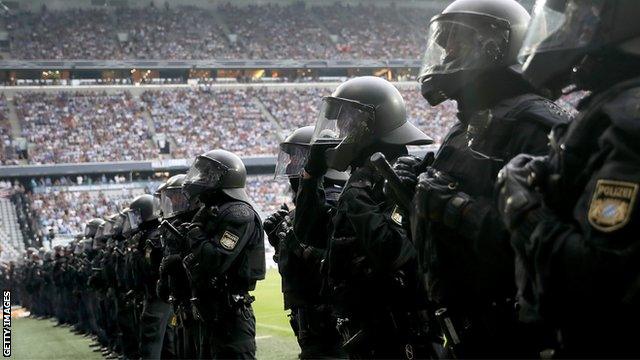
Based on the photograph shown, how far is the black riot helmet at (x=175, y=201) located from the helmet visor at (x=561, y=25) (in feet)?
18.7

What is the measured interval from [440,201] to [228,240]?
3.72 metres

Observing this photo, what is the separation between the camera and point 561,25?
9.55ft

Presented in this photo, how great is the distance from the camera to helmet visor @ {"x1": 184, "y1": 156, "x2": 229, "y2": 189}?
757 centimetres

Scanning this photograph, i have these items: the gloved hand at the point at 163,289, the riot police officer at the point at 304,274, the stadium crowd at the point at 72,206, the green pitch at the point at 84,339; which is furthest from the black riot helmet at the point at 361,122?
the stadium crowd at the point at 72,206

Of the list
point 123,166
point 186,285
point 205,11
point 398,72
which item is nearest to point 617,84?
point 186,285

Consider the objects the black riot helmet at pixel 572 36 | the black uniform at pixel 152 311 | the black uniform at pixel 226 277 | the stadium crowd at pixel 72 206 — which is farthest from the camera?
the stadium crowd at pixel 72 206

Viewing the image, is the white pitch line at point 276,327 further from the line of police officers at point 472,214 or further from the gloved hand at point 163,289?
the line of police officers at point 472,214

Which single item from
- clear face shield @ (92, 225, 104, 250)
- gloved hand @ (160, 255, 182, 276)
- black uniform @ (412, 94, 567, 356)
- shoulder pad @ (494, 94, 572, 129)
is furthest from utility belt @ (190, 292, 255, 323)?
A: clear face shield @ (92, 225, 104, 250)

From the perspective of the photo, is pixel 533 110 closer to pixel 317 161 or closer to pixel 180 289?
pixel 317 161

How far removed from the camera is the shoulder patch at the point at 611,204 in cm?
236

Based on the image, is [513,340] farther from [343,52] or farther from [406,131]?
[343,52]

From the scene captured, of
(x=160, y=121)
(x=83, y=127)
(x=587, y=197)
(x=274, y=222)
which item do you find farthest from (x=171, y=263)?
(x=160, y=121)

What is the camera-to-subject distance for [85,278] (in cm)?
1759

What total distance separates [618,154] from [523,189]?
1.20 feet
